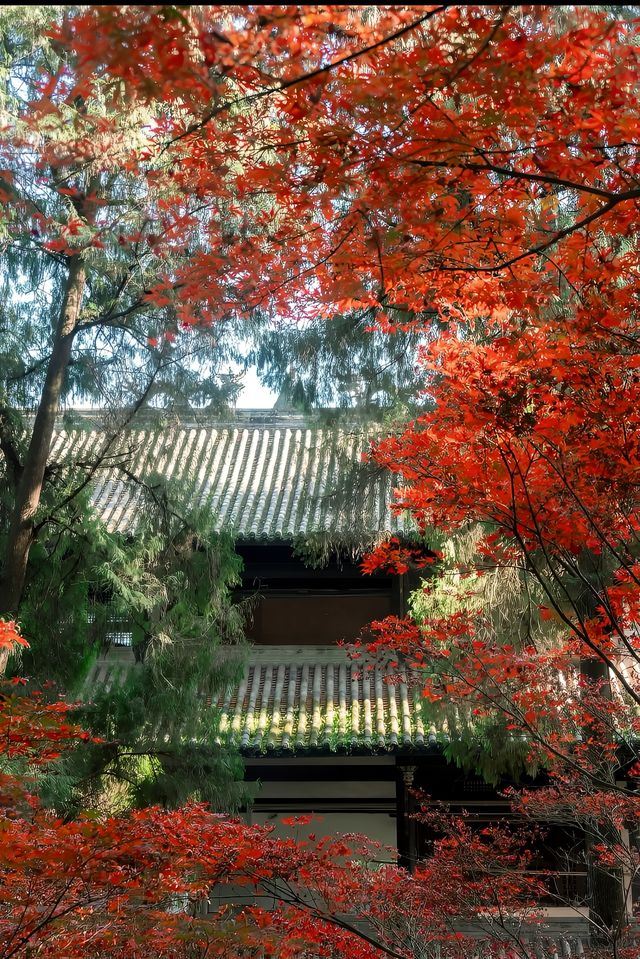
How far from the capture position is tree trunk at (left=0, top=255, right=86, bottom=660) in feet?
Answer: 22.6

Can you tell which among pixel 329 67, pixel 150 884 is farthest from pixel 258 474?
pixel 329 67

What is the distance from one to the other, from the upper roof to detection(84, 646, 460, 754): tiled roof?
1581 mm

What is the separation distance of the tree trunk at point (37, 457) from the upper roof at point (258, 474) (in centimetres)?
35

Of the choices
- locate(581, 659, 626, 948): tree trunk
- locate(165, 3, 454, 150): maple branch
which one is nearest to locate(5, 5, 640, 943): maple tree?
locate(165, 3, 454, 150): maple branch

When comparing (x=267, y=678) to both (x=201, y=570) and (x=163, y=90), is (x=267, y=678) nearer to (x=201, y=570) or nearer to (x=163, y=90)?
(x=201, y=570)

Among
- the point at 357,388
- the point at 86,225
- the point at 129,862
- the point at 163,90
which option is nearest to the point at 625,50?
the point at 163,90

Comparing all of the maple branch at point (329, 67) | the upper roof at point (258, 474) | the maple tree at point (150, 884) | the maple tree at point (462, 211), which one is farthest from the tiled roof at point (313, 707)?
the maple branch at point (329, 67)

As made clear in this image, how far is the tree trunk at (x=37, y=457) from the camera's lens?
690cm

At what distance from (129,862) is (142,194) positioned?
4790 millimetres

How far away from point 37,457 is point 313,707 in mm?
4523

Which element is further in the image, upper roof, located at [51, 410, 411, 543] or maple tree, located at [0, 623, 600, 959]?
upper roof, located at [51, 410, 411, 543]

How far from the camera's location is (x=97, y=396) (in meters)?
7.28

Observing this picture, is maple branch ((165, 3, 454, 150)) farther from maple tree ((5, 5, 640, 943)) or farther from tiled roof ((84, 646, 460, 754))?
tiled roof ((84, 646, 460, 754))

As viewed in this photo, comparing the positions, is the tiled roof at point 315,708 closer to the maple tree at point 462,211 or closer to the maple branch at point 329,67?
the maple tree at point 462,211
